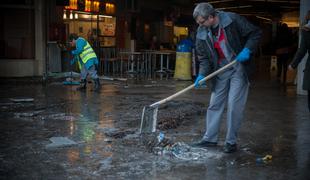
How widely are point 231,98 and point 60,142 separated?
2363mm

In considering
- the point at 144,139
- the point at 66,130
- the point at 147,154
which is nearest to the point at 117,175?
the point at 147,154

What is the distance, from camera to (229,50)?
575 centimetres

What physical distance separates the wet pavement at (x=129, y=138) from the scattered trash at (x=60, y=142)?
13mm

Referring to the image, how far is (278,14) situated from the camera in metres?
24.5

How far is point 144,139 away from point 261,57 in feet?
74.3

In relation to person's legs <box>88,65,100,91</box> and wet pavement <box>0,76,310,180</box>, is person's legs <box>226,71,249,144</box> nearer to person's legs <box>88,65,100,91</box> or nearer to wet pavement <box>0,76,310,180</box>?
wet pavement <box>0,76,310,180</box>

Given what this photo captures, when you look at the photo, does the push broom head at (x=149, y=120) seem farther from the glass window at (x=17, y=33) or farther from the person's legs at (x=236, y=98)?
the glass window at (x=17, y=33)

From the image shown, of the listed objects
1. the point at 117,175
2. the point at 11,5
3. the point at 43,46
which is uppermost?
the point at 11,5

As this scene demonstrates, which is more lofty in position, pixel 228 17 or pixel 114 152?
pixel 228 17

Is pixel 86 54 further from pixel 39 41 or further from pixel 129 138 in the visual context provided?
pixel 129 138

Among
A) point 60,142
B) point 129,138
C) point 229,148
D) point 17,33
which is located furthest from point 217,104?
point 17,33

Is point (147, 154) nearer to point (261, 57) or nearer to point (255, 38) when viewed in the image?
point (255, 38)

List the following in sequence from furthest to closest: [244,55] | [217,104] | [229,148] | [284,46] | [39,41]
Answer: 1. [39,41]
2. [284,46]
3. [217,104]
4. [229,148]
5. [244,55]

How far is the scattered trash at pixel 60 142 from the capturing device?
6.21 metres
